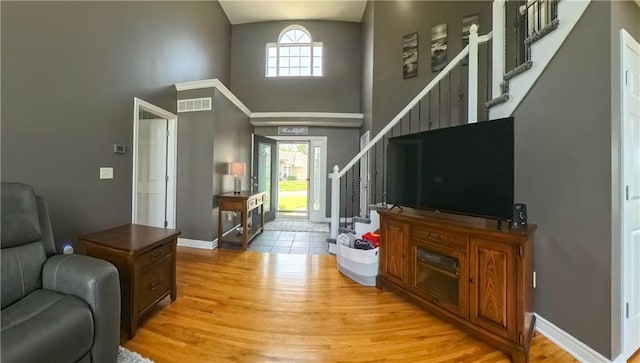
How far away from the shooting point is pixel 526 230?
5.62ft

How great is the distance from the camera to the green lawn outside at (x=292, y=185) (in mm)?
7105

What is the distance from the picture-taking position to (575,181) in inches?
68.7

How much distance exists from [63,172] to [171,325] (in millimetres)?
1685

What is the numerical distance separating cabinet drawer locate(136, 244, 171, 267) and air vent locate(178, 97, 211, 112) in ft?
8.23

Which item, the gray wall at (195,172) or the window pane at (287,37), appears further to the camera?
the window pane at (287,37)

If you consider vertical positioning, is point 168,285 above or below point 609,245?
below

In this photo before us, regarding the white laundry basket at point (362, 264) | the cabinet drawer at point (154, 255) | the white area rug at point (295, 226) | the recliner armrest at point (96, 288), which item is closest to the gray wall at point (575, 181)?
the white laundry basket at point (362, 264)

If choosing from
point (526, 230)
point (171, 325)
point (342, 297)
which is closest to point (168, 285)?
point (171, 325)

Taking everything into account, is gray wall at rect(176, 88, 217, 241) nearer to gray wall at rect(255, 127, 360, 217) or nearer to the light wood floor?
the light wood floor

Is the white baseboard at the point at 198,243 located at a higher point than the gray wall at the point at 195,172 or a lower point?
lower

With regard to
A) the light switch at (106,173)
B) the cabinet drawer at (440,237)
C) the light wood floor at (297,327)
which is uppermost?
the light switch at (106,173)

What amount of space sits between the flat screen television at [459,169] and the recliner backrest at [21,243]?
285 cm

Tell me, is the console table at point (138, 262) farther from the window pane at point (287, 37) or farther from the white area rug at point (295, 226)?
the window pane at point (287, 37)

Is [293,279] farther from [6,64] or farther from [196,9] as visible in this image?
[196,9]
